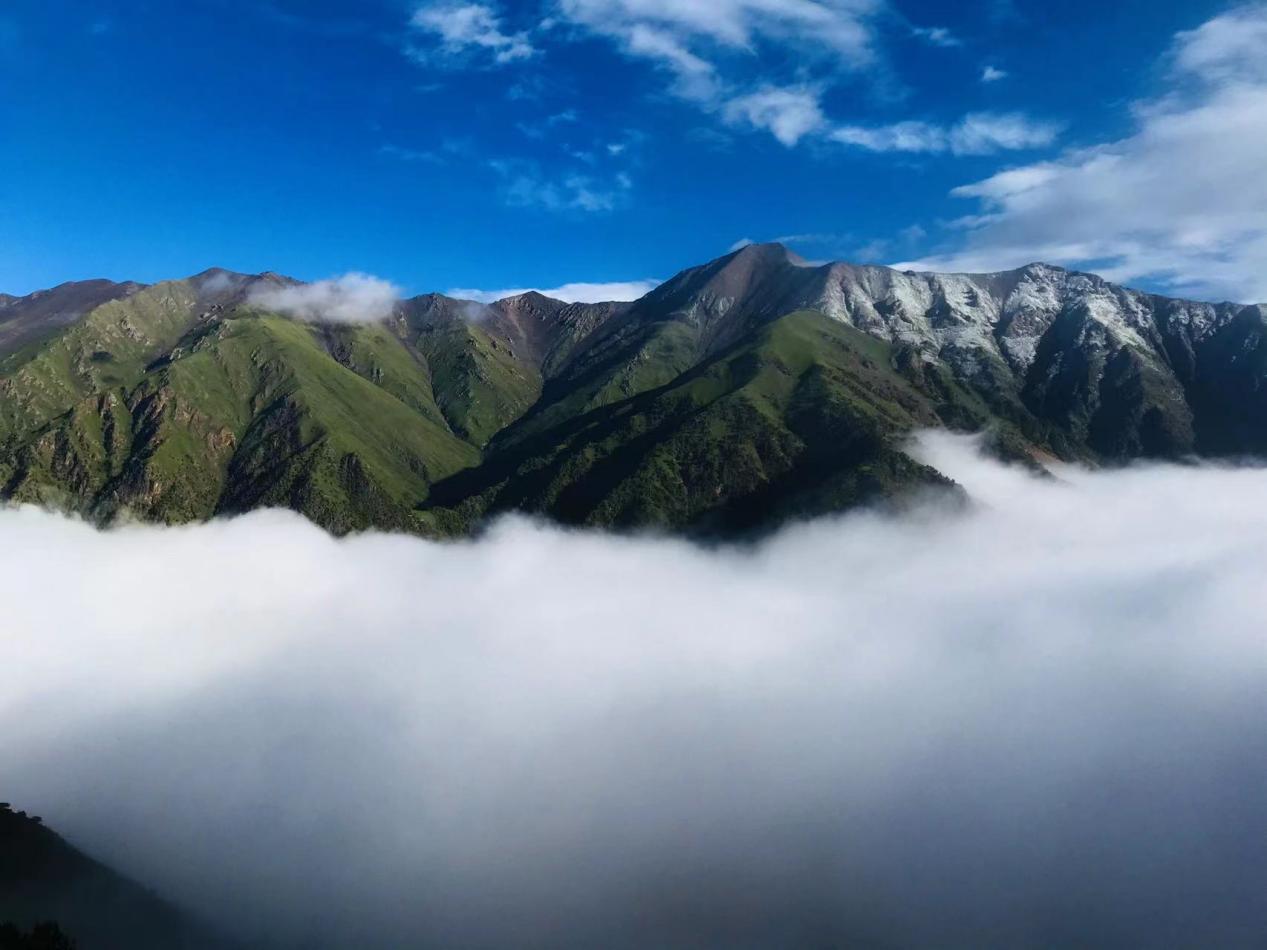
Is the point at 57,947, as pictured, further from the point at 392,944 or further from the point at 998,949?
the point at 998,949

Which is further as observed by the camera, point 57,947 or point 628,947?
point 628,947

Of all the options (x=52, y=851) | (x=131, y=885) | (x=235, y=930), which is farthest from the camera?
(x=235, y=930)

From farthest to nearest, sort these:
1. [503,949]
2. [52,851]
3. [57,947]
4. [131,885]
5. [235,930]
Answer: [503,949]
[235,930]
[131,885]
[52,851]
[57,947]

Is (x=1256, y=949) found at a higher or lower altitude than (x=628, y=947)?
higher

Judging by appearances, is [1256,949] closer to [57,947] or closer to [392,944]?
[392,944]

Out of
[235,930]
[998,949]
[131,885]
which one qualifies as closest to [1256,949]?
[998,949]

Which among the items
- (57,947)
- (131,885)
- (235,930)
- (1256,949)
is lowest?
(235,930)
